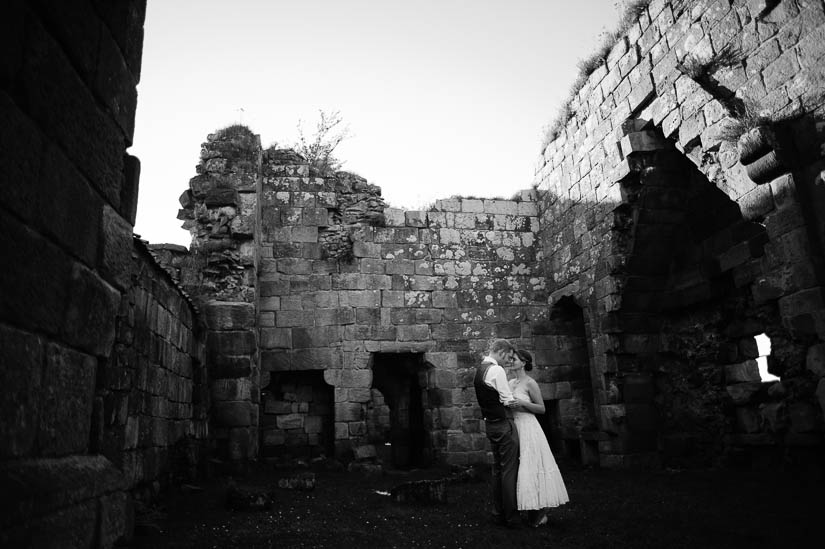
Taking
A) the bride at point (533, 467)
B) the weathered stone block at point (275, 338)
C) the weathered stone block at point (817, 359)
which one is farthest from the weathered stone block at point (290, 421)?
the weathered stone block at point (817, 359)

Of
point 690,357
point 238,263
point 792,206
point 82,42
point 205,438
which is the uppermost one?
point 238,263

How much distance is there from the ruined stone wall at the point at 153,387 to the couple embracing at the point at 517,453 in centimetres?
309

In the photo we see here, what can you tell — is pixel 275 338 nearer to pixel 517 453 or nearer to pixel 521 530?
pixel 517 453

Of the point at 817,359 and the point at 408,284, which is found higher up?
the point at 408,284

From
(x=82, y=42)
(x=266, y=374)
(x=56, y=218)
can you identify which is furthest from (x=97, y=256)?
(x=266, y=374)

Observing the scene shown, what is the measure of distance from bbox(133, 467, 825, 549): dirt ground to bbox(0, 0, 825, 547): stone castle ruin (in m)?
0.54

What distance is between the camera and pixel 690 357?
30.0 ft

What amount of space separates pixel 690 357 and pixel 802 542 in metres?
5.29

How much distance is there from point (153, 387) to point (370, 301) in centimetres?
521

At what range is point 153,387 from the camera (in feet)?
18.4

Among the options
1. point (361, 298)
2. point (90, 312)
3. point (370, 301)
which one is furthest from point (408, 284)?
point (90, 312)

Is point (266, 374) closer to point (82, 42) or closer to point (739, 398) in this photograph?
point (739, 398)

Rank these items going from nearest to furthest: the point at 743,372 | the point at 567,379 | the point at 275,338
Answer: the point at 743,372, the point at 275,338, the point at 567,379

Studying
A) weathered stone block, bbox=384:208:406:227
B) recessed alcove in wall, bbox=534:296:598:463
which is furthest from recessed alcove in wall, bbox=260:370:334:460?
recessed alcove in wall, bbox=534:296:598:463
